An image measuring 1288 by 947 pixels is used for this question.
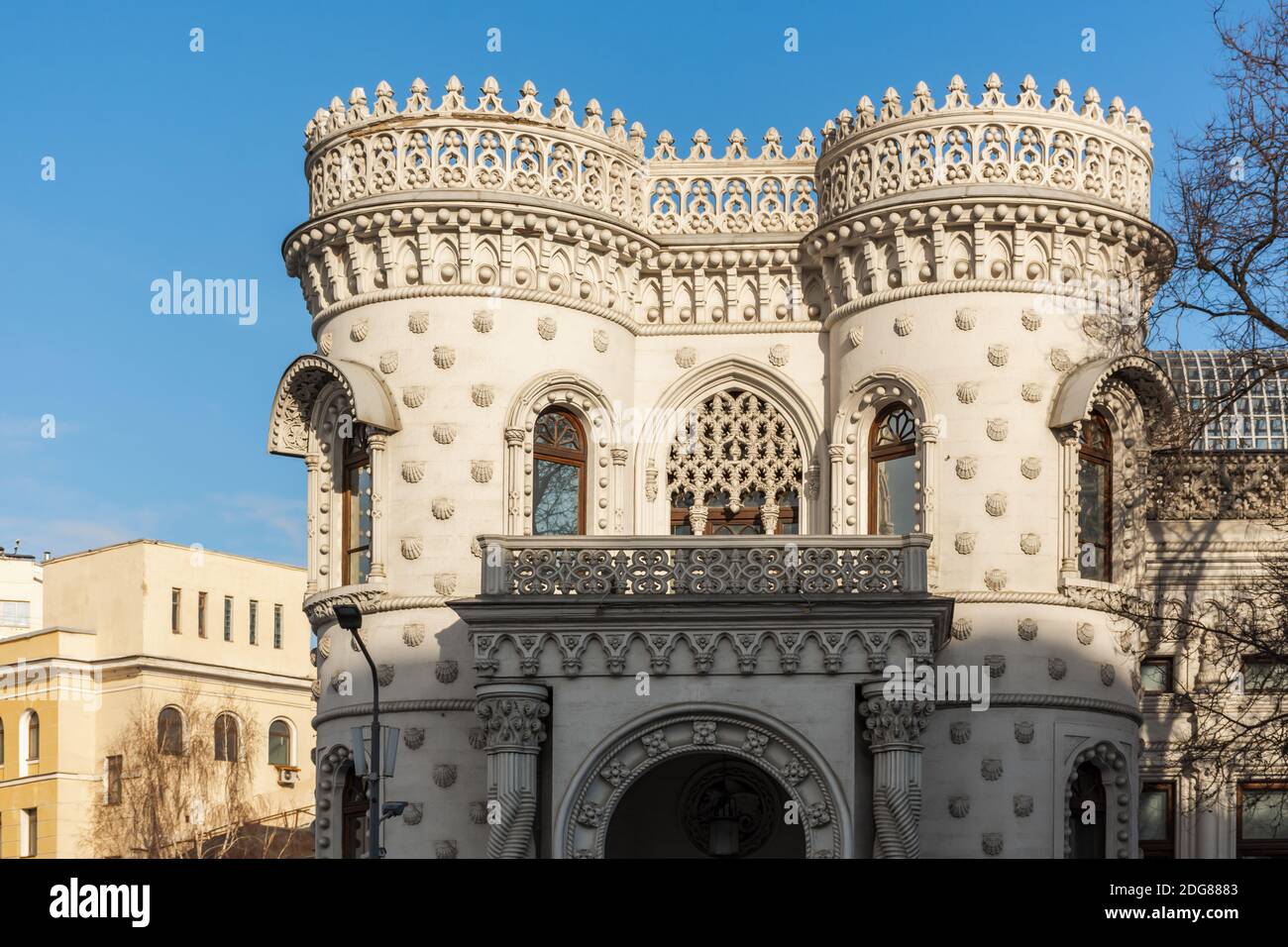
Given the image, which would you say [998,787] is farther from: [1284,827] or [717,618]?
[1284,827]

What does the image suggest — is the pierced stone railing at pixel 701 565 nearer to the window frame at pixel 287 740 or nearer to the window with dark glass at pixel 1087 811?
the window with dark glass at pixel 1087 811

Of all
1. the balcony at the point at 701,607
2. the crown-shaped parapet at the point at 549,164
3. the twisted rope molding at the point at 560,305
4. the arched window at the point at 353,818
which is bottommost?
the arched window at the point at 353,818

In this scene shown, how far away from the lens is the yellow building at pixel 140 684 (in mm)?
73312

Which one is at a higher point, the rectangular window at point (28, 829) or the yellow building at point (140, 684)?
the yellow building at point (140, 684)

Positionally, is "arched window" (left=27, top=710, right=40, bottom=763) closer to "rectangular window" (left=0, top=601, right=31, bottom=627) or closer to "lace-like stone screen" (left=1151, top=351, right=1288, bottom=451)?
"rectangular window" (left=0, top=601, right=31, bottom=627)

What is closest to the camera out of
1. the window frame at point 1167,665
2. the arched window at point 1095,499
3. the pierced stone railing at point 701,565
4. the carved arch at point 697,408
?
the pierced stone railing at point 701,565

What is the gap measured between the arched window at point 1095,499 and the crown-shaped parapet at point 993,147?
11.2 feet

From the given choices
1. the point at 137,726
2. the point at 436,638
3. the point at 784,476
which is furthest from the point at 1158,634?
the point at 137,726

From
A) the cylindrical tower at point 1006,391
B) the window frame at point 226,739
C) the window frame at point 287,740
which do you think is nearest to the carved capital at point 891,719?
the cylindrical tower at point 1006,391

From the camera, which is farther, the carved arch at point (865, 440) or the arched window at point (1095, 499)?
the arched window at point (1095, 499)

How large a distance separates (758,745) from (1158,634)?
8698 millimetres

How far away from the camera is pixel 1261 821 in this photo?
37.1 m

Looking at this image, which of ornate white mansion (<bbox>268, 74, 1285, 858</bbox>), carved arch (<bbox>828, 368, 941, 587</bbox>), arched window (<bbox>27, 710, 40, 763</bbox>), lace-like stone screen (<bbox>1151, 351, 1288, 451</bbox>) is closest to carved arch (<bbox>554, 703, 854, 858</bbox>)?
ornate white mansion (<bbox>268, 74, 1285, 858</bbox>)

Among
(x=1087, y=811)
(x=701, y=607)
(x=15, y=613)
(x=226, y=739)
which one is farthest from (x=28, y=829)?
(x=701, y=607)
